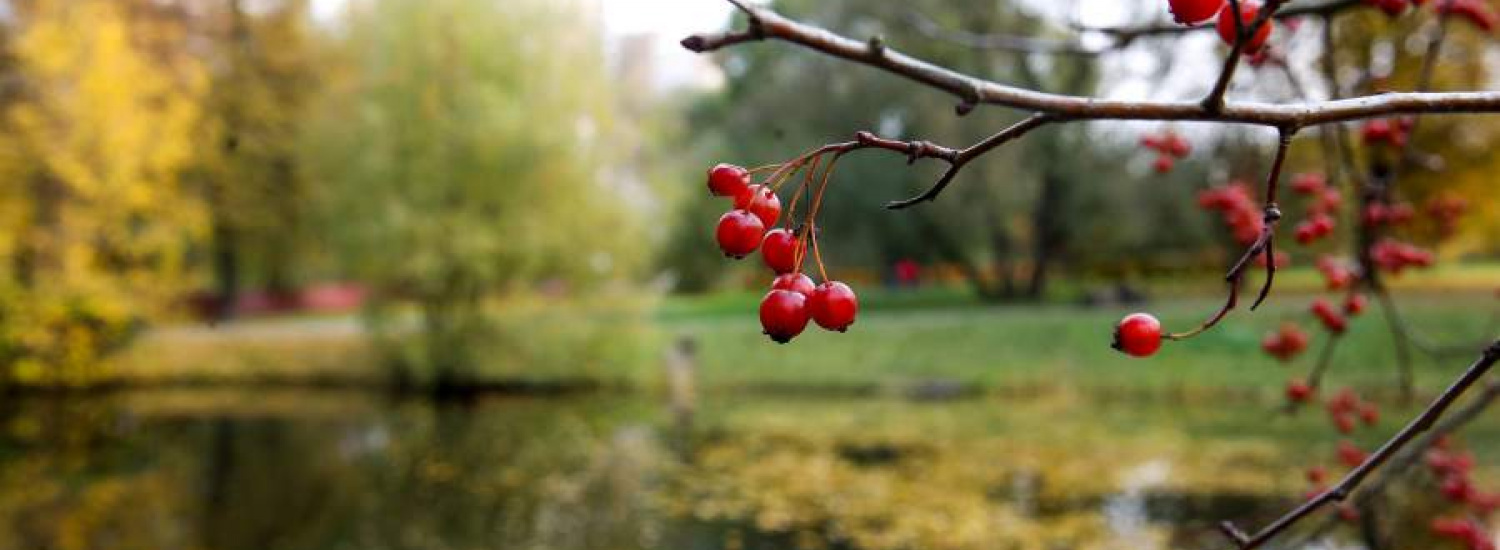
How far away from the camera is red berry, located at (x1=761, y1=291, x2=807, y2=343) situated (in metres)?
1.01

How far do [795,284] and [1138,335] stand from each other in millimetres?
357

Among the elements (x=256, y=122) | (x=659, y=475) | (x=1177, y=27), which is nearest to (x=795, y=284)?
(x=1177, y=27)

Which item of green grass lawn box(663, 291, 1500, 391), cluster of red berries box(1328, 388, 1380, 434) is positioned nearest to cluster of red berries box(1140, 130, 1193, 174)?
cluster of red berries box(1328, 388, 1380, 434)

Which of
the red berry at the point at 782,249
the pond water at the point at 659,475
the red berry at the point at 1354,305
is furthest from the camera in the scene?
the pond water at the point at 659,475

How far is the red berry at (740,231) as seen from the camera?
100cm

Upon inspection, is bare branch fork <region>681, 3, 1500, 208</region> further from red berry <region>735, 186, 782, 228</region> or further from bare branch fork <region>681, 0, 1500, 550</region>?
red berry <region>735, 186, 782, 228</region>

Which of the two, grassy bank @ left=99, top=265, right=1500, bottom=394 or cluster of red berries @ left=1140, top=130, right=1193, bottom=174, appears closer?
cluster of red berries @ left=1140, top=130, right=1193, bottom=174

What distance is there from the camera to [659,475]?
28.6ft

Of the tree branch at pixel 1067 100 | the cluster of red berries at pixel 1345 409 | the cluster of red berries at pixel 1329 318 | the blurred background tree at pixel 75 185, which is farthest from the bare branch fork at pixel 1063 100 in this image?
the blurred background tree at pixel 75 185

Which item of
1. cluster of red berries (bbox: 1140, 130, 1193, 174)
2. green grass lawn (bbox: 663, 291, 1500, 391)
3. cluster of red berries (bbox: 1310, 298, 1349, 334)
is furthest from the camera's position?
green grass lawn (bbox: 663, 291, 1500, 391)

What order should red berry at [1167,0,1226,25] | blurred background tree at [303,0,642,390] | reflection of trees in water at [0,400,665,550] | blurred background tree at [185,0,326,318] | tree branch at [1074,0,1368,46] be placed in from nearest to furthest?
red berry at [1167,0,1226,25]
tree branch at [1074,0,1368,46]
reflection of trees in water at [0,400,665,550]
blurred background tree at [303,0,642,390]
blurred background tree at [185,0,326,318]

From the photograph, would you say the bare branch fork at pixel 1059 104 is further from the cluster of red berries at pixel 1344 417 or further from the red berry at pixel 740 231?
the cluster of red berries at pixel 1344 417

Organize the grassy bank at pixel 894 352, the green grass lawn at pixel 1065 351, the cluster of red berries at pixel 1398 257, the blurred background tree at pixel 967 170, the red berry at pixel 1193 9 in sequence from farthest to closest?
the blurred background tree at pixel 967 170, the grassy bank at pixel 894 352, the green grass lawn at pixel 1065 351, the cluster of red berries at pixel 1398 257, the red berry at pixel 1193 9

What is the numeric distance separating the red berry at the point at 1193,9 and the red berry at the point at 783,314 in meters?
0.42
